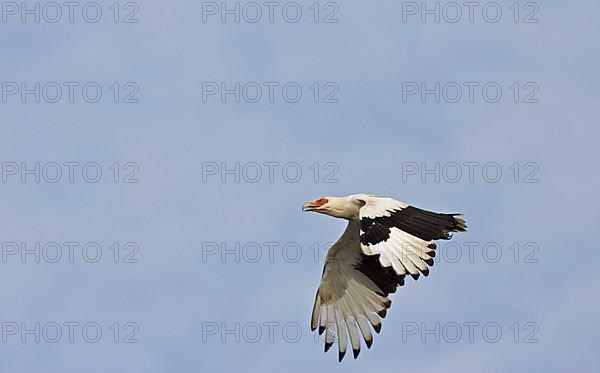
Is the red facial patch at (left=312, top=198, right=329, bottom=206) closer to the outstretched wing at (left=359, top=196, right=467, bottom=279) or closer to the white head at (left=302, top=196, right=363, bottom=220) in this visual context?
the white head at (left=302, top=196, right=363, bottom=220)

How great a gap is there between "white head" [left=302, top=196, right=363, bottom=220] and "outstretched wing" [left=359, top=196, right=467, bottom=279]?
1.75 m

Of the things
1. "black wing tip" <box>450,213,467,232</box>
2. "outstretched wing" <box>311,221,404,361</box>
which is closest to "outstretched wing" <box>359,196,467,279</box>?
"black wing tip" <box>450,213,467,232</box>

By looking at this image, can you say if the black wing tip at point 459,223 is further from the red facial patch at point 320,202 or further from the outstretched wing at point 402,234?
the red facial patch at point 320,202

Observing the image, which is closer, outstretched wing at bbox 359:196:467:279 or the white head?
outstretched wing at bbox 359:196:467:279

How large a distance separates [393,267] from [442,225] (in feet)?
6.97

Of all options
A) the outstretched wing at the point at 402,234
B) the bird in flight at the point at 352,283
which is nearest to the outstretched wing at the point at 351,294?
the bird in flight at the point at 352,283

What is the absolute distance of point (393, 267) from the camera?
83.9 ft

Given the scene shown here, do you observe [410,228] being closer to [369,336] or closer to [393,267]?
[393,267]

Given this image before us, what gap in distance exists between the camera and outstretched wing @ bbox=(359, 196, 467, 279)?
25453mm

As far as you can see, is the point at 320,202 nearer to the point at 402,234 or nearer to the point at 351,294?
the point at 351,294

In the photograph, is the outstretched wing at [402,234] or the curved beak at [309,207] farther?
the curved beak at [309,207]

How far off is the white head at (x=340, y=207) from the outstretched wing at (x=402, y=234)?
5.73 feet

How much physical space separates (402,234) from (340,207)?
3878mm

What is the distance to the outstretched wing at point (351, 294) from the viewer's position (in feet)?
98.1
